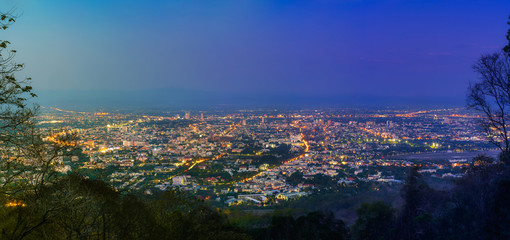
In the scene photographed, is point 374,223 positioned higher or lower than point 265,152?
lower

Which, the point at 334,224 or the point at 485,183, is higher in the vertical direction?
the point at 485,183

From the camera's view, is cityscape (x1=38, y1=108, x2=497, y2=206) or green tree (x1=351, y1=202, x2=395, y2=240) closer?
green tree (x1=351, y1=202, x2=395, y2=240)

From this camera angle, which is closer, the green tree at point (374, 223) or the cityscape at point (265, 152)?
the green tree at point (374, 223)

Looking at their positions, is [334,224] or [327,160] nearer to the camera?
[334,224]

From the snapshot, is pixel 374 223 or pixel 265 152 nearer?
pixel 374 223

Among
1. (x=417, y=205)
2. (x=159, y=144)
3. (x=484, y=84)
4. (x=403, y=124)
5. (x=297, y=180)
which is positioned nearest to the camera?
(x=484, y=84)

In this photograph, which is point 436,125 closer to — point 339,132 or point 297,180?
point 339,132

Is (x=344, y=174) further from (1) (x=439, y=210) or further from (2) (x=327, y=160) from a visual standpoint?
(1) (x=439, y=210)

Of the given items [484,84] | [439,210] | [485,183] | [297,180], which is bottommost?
[297,180]

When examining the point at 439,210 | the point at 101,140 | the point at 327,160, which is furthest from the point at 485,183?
the point at 101,140

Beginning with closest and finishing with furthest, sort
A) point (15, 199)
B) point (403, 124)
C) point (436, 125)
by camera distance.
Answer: point (15, 199), point (436, 125), point (403, 124)
